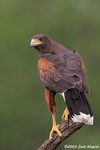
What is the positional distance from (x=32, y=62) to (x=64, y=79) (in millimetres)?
18280

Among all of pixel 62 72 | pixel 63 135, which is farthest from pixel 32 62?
pixel 63 135

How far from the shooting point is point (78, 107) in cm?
1278

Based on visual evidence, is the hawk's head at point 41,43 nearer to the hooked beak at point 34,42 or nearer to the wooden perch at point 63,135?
the hooked beak at point 34,42

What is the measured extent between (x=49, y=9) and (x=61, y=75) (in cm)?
2447

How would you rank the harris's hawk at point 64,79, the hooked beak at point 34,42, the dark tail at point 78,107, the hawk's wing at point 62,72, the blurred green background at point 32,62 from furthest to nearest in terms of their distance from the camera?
1. the blurred green background at point 32,62
2. the hooked beak at point 34,42
3. the hawk's wing at point 62,72
4. the harris's hawk at point 64,79
5. the dark tail at point 78,107

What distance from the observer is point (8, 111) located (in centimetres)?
3117

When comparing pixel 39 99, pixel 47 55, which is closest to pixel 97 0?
pixel 39 99

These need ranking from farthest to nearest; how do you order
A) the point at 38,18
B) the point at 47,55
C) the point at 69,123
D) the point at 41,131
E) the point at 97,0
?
the point at 97,0 < the point at 38,18 < the point at 41,131 < the point at 47,55 < the point at 69,123

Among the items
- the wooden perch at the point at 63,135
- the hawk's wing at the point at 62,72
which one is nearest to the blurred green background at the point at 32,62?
the hawk's wing at the point at 62,72

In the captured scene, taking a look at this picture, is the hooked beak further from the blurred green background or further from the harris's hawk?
the blurred green background

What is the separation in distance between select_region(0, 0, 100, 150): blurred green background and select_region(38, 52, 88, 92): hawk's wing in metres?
13.5

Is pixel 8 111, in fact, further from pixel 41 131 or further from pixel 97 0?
pixel 97 0

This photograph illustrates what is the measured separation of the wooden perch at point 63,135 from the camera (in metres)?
12.8

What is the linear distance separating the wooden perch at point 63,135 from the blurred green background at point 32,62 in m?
14.1
